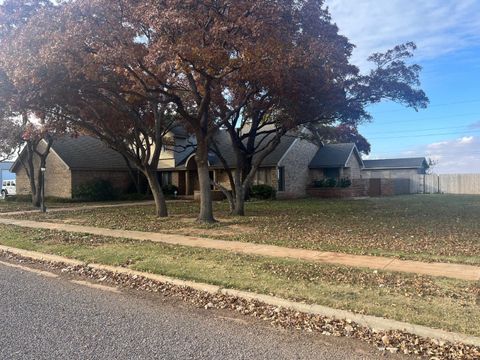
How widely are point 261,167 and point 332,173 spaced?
24.4 feet

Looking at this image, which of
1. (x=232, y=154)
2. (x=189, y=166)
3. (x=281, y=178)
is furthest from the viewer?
(x=189, y=166)

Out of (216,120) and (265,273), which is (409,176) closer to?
(216,120)

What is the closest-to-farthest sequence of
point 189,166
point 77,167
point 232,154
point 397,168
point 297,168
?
point 77,167, point 232,154, point 297,168, point 189,166, point 397,168

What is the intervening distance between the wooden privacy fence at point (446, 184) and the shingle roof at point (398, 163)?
2757 mm

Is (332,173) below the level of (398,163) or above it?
below

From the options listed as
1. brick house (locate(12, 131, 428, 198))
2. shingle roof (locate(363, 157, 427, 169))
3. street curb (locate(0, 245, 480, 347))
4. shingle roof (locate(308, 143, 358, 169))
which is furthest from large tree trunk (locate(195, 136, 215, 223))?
shingle roof (locate(363, 157, 427, 169))

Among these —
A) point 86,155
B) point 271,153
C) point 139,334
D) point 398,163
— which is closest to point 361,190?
point 271,153

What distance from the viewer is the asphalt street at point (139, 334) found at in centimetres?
475

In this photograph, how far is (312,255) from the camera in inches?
376

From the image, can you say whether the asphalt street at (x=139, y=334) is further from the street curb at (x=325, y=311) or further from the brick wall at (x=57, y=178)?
the brick wall at (x=57, y=178)

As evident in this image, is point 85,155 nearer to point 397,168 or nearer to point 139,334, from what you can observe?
point 397,168

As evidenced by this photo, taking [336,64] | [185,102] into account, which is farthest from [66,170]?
[336,64]

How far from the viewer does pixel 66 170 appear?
110 ft

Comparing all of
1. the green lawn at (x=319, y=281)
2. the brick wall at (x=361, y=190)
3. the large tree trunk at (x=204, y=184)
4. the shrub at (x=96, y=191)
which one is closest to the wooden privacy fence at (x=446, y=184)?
the brick wall at (x=361, y=190)
